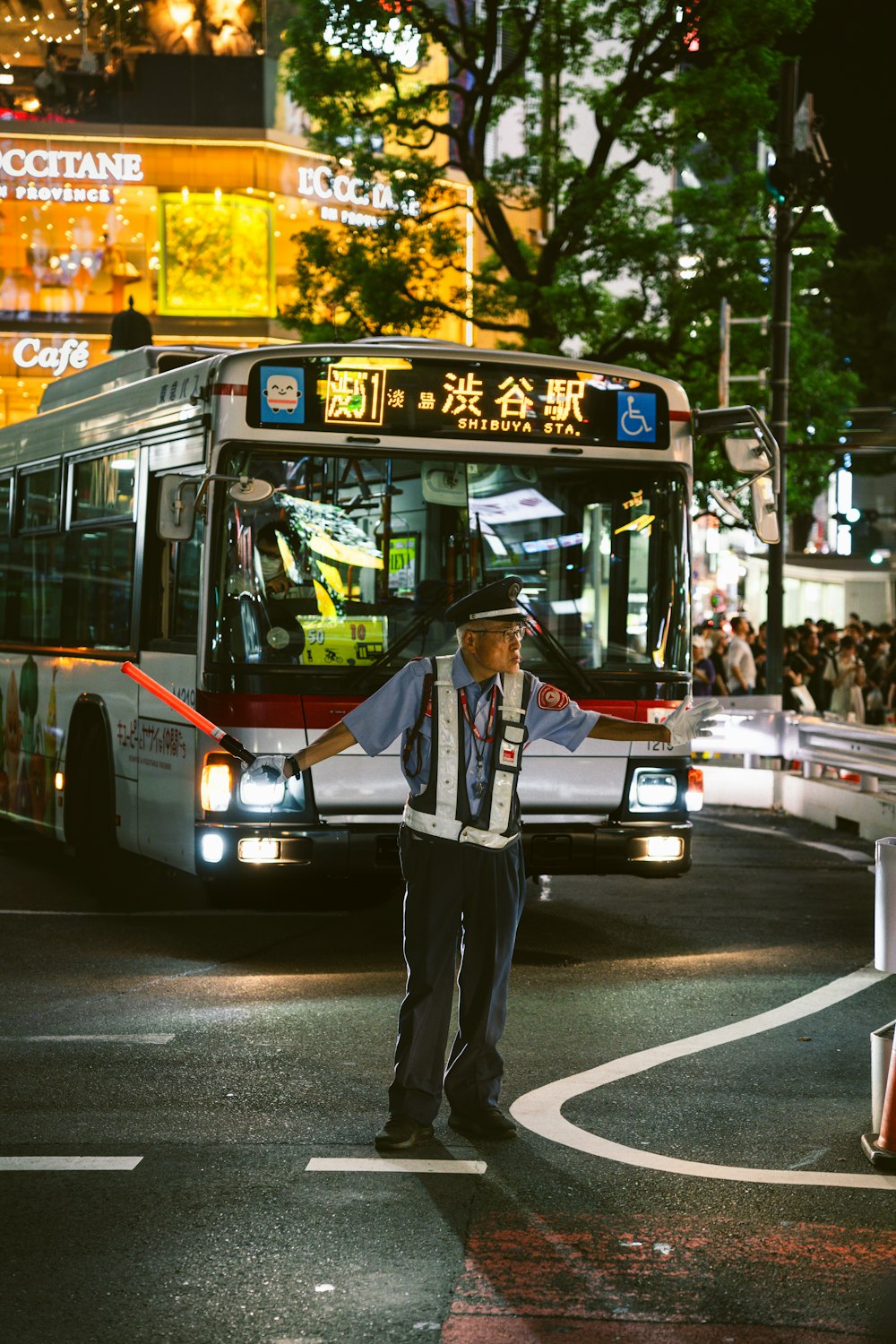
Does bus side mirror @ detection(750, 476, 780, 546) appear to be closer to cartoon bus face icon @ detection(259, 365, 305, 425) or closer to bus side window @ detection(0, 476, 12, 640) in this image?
cartoon bus face icon @ detection(259, 365, 305, 425)

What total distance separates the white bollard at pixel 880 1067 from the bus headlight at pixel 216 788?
3.98m

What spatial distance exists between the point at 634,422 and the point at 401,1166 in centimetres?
512

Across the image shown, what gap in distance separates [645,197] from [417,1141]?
2152cm

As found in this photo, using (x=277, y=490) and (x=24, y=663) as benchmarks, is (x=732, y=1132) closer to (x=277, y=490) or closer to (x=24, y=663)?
(x=277, y=490)

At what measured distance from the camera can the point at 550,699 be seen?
6508 mm

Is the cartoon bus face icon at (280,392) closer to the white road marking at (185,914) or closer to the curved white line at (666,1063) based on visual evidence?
the white road marking at (185,914)

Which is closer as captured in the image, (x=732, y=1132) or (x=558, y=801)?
(x=732, y=1132)

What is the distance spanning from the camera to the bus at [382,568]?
9.31 metres

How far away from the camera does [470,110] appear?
84.2 feet

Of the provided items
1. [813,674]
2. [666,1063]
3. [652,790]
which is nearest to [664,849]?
[652,790]

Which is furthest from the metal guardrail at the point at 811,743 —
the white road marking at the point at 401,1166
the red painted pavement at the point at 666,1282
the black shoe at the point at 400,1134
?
the red painted pavement at the point at 666,1282

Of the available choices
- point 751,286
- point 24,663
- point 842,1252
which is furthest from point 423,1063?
point 751,286

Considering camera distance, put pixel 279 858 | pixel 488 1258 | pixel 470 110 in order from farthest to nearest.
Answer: pixel 470 110 → pixel 279 858 → pixel 488 1258

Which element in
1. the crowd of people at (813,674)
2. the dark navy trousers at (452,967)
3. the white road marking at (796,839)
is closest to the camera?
the dark navy trousers at (452,967)
